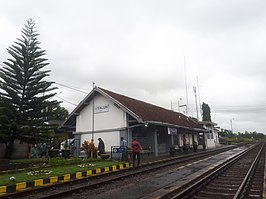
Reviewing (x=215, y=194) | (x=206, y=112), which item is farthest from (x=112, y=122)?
(x=206, y=112)

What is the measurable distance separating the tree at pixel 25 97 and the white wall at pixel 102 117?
3588mm

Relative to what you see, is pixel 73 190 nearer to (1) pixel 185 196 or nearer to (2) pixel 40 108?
(1) pixel 185 196

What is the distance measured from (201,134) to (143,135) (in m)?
17.5

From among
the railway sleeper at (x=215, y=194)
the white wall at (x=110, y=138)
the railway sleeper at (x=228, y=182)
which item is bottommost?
the railway sleeper at (x=215, y=194)

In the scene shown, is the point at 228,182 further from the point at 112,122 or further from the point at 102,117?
the point at 102,117

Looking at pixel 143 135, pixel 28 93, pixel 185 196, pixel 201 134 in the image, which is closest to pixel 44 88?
pixel 28 93

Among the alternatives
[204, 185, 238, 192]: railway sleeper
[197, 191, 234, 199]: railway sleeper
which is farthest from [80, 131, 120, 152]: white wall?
[197, 191, 234, 199]: railway sleeper

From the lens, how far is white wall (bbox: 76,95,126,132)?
19.9 metres

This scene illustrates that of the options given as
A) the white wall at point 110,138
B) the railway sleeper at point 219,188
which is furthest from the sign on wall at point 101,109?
the railway sleeper at point 219,188

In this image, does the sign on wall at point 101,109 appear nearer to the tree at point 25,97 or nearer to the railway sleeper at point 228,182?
the tree at point 25,97

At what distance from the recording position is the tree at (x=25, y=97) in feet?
55.7

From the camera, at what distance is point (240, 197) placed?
6.59m

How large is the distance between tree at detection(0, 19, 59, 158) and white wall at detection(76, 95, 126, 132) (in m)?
3.59

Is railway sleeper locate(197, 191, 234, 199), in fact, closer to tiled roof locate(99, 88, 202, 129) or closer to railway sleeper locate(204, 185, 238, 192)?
railway sleeper locate(204, 185, 238, 192)
